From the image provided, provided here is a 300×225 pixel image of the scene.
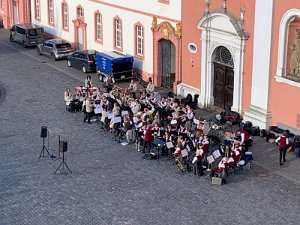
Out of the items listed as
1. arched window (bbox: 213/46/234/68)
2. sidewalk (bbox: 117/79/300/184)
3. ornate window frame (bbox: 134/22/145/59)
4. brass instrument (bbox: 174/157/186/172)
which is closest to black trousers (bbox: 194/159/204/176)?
brass instrument (bbox: 174/157/186/172)

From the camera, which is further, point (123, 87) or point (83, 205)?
point (123, 87)

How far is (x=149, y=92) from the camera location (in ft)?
121

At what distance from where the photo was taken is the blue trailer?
40.4 meters

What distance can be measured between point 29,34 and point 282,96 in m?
26.5

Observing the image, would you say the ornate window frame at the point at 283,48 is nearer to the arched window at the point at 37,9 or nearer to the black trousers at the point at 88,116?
the black trousers at the point at 88,116

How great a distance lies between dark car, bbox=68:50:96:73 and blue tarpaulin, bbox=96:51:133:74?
1.59 metres

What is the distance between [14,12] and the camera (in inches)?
2323

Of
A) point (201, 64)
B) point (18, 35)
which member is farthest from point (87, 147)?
point (18, 35)

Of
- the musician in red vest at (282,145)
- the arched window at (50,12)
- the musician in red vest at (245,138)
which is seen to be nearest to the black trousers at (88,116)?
the musician in red vest at (245,138)

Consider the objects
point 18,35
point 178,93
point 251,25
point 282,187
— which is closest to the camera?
point 282,187

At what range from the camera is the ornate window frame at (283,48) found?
2920cm

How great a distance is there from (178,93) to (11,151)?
11430 mm

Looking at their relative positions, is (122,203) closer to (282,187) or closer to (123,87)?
(282,187)

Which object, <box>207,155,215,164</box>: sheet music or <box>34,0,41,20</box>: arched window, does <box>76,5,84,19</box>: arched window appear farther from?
<box>207,155,215,164</box>: sheet music
